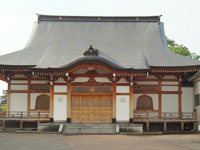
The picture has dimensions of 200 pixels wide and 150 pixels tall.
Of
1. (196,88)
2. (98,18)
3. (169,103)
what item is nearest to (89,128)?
(169,103)

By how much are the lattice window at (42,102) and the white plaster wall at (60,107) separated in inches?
105

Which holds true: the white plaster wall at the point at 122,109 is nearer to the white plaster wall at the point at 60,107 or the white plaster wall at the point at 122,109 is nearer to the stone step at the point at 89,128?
the stone step at the point at 89,128

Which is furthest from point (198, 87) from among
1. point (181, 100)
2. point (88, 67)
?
point (88, 67)

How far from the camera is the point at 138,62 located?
2766 centimetres

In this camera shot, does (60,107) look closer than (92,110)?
Yes

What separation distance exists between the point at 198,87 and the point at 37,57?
13.2 meters

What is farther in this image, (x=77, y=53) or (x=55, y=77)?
(x=77, y=53)

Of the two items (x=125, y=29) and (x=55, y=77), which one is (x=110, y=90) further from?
(x=125, y=29)

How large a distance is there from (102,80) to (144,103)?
435 centimetres

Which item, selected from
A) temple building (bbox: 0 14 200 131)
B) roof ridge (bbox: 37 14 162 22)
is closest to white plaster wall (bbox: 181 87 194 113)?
temple building (bbox: 0 14 200 131)

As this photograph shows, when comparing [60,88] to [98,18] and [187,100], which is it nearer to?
[187,100]

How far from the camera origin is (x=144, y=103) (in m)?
28.6

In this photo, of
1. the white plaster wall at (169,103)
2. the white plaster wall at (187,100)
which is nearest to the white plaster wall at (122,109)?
the white plaster wall at (169,103)

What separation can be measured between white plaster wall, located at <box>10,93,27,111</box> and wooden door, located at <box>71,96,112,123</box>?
455 centimetres
